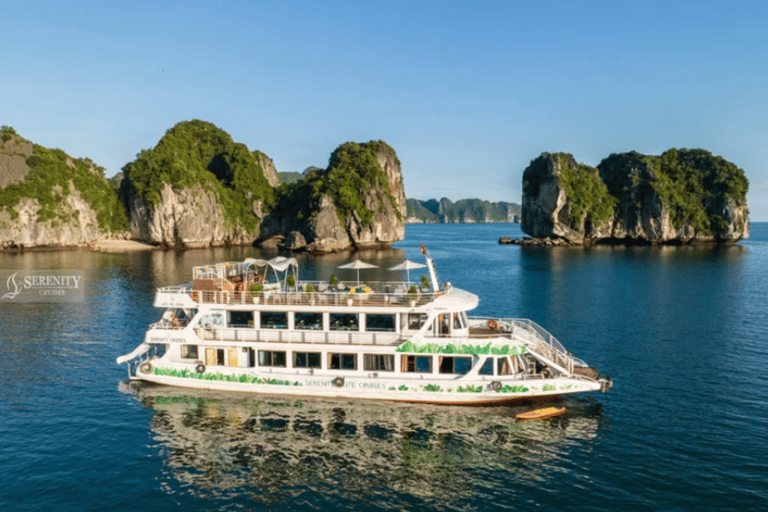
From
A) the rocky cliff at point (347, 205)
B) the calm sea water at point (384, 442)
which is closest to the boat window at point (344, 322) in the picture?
the calm sea water at point (384, 442)

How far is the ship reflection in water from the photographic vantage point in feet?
66.9

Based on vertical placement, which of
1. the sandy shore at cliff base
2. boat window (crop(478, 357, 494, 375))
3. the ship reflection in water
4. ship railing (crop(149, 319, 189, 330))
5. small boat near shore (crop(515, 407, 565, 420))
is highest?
the sandy shore at cliff base

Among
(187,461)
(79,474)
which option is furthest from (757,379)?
(79,474)

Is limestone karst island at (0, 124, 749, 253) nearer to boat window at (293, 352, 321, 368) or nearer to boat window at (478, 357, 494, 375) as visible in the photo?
boat window at (478, 357, 494, 375)

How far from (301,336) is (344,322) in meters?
2.60

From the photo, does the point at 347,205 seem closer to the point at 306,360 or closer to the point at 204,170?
the point at 204,170

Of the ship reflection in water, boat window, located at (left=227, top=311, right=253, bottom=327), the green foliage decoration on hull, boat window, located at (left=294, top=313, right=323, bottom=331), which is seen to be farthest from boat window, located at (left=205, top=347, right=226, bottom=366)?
the green foliage decoration on hull

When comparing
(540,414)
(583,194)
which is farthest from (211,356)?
(583,194)

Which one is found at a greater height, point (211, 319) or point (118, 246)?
point (118, 246)

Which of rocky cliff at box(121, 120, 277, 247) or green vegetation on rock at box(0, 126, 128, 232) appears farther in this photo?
rocky cliff at box(121, 120, 277, 247)

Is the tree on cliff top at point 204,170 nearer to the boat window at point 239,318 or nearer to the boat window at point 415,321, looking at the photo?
the boat window at point 239,318

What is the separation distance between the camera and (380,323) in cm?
2905

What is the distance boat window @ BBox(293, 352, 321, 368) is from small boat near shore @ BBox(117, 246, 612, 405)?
0.06 meters

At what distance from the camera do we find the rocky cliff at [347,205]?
134m
